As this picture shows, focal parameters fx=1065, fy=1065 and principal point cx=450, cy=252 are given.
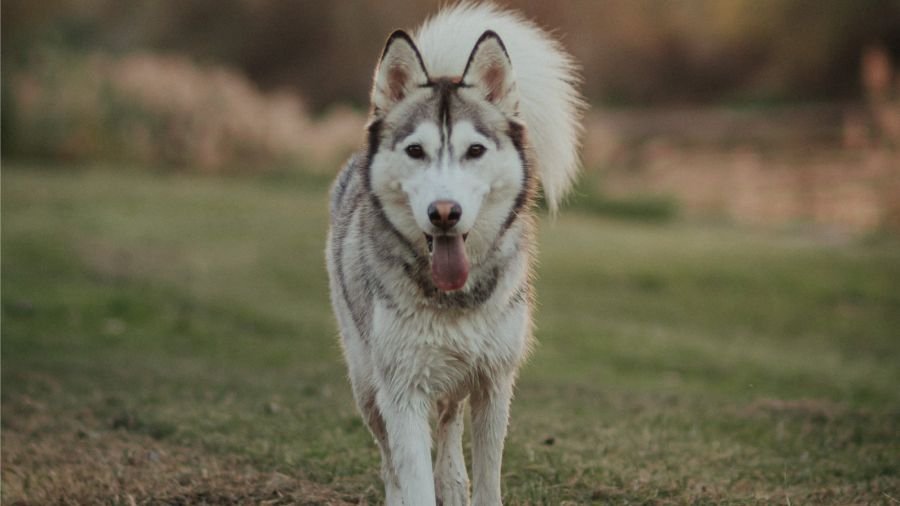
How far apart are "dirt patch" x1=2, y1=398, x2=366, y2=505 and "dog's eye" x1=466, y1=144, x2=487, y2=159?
73.7 inches

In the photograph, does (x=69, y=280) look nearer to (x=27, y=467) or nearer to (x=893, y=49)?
(x=27, y=467)

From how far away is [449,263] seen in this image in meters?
4.52

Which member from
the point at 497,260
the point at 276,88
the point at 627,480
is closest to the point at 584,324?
the point at 627,480

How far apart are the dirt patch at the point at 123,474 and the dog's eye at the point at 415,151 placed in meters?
1.80

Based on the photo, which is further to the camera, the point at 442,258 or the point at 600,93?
the point at 600,93

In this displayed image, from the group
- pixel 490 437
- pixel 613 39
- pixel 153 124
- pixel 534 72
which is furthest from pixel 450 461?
pixel 613 39

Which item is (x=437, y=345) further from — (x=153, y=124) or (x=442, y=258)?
(x=153, y=124)

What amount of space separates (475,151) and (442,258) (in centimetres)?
48

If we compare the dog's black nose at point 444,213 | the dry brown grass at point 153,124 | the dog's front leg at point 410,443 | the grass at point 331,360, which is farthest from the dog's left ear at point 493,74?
the dry brown grass at point 153,124

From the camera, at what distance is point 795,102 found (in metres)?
36.5

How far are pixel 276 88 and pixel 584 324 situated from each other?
26393 millimetres

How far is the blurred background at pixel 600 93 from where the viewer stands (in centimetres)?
2039

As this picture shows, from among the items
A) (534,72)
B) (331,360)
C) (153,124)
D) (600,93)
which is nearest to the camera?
(534,72)

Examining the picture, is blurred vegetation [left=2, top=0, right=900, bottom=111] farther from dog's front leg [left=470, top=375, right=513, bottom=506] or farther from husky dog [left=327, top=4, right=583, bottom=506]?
dog's front leg [left=470, top=375, right=513, bottom=506]
